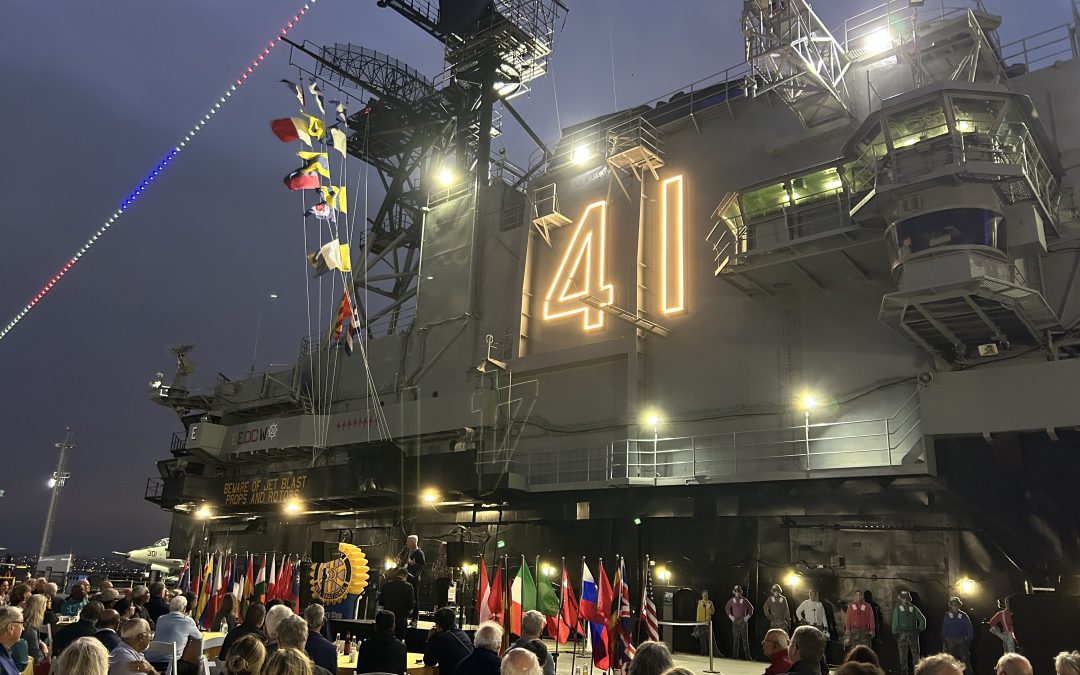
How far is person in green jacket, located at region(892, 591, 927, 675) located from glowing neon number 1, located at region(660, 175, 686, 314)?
35.1 feet

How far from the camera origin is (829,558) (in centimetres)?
1831

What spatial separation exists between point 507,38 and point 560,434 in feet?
64.2

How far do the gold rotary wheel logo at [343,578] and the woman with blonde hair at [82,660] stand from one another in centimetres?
1167

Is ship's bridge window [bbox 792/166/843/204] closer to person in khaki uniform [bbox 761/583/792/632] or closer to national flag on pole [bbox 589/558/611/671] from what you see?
person in khaki uniform [bbox 761/583/792/632]

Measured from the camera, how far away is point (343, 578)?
15945 mm

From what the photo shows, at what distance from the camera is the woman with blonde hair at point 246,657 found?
554 centimetres

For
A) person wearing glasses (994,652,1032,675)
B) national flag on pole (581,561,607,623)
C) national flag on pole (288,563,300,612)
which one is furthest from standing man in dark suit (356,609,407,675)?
national flag on pole (288,563,300,612)

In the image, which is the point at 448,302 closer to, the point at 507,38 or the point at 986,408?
the point at 507,38

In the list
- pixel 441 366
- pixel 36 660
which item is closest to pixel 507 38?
pixel 441 366

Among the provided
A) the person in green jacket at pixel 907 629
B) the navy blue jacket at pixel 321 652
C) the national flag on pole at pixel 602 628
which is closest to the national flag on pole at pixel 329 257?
the national flag on pole at pixel 602 628

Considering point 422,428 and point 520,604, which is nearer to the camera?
point 520,604

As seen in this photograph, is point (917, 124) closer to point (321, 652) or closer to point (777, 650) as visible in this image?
point (777, 650)

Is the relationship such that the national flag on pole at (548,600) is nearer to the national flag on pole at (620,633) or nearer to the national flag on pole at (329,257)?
the national flag on pole at (620,633)

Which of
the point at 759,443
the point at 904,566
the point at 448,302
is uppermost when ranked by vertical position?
the point at 448,302
